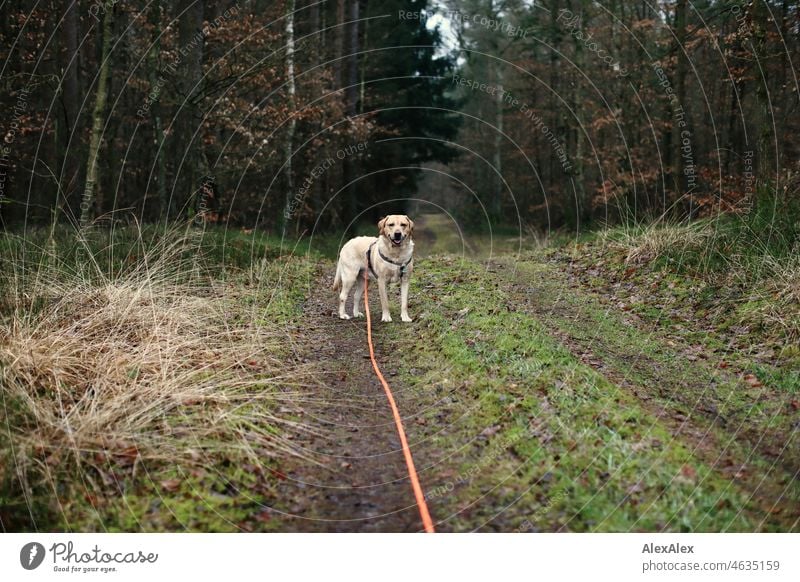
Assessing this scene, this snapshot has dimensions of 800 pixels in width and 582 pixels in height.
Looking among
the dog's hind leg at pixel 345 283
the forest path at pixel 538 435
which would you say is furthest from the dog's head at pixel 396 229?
the forest path at pixel 538 435

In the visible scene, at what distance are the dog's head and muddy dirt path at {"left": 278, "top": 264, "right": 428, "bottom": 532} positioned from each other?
183 cm

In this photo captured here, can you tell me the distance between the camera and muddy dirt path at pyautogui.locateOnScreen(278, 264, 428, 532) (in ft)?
14.7

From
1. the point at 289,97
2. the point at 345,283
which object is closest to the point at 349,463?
the point at 345,283

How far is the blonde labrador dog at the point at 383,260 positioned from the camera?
31.4 ft

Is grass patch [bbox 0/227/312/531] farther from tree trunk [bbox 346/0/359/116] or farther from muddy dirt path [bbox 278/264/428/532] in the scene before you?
tree trunk [bbox 346/0/359/116]

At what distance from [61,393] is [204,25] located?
12.3 m

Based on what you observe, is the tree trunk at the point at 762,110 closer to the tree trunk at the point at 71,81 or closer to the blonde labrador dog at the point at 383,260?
the blonde labrador dog at the point at 383,260

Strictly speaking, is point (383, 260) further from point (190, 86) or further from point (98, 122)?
point (190, 86)

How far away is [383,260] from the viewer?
32.1ft

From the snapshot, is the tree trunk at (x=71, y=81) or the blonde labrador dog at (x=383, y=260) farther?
the tree trunk at (x=71, y=81)

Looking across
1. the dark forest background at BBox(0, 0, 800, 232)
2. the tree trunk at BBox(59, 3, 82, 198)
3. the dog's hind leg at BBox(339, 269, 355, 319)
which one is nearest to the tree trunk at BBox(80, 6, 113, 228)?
the dark forest background at BBox(0, 0, 800, 232)

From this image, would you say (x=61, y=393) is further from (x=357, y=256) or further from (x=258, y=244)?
(x=258, y=244)

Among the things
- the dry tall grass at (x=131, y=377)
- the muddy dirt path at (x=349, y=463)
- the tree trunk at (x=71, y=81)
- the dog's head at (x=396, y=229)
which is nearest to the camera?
the muddy dirt path at (x=349, y=463)

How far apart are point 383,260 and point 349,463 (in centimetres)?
479
